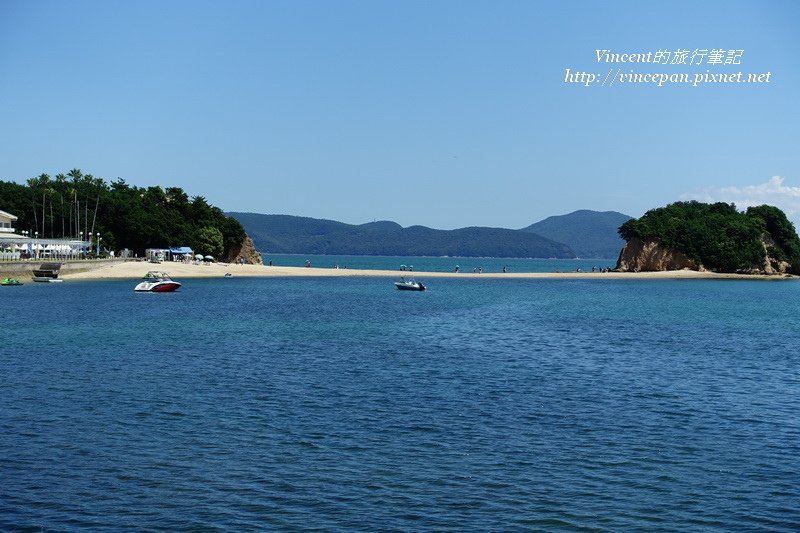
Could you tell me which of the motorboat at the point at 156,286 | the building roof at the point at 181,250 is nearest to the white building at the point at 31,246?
the building roof at the point at 181,250

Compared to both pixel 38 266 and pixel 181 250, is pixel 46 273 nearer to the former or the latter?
pixel 38 266

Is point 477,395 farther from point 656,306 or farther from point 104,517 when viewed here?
point 656,306

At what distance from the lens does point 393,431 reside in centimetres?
2878

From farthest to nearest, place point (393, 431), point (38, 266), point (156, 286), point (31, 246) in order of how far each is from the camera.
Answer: point (31, 246)
point (38, 266)
point (156, 286)
point (393, 431)

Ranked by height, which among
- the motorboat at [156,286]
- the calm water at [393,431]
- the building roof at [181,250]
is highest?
the building roof at [181,250]

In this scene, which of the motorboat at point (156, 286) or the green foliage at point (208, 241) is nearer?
the motorboat at point (156, 286)

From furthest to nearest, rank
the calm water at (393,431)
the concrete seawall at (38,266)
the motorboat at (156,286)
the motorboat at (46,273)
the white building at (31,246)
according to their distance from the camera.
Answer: the white building at (31,246) < the motorboat at (46,273) < the concrete seawall at (38,266) < the motorboat at (156,286) < the calm water at (393,431)

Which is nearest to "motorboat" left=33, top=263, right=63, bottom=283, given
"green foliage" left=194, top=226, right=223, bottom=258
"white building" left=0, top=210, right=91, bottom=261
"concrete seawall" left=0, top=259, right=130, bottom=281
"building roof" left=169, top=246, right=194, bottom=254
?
"concrete seawall" left=0, top=259, right=130, bottom=281

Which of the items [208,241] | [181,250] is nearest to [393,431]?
[181,250]

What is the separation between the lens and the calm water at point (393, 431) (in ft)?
67.4

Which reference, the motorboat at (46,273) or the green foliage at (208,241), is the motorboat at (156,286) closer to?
the motorboat at (46,273)

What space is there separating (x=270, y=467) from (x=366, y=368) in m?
20.3

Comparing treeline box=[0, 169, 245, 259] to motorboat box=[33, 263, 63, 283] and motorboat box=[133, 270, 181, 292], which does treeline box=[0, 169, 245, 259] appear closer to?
motorboat box=[33, 263, 63, 283]

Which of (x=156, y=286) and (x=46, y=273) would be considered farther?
A: (x=46, y=273)
